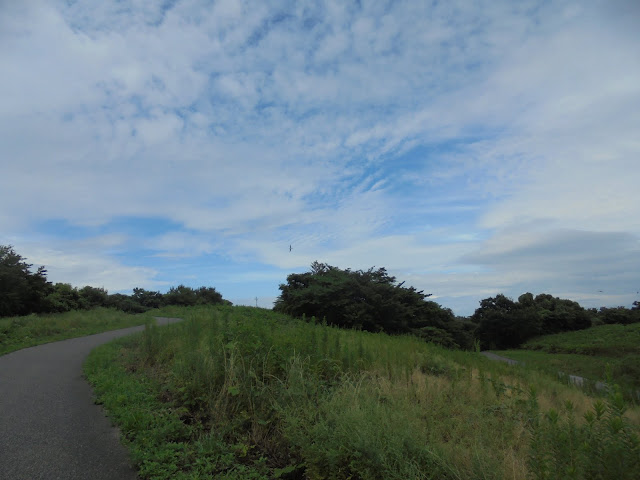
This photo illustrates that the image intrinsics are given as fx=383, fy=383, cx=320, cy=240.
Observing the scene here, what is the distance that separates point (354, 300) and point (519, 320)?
118 ft

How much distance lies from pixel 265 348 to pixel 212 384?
94 cm

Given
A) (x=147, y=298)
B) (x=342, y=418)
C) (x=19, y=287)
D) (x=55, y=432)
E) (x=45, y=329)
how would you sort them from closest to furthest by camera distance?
(x=342, y=418) → (x=55, y=432) → (x=45, y=329) → (x=19, y=287) → (x=147, y=298)

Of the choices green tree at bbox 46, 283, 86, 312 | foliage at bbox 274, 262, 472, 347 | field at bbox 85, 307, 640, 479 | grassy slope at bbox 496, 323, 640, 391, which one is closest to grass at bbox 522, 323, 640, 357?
grassy slope at bbox 496, 323, 640, 391

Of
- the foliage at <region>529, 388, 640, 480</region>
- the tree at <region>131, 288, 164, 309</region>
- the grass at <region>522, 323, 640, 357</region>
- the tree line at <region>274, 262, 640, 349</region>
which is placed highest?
the tree at <region>131, 288, 164, 309</region>

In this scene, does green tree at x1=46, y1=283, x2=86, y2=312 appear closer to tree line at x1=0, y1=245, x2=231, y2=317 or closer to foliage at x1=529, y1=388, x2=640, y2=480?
tree line at x1=0, y1=245, x2=231, y2=317

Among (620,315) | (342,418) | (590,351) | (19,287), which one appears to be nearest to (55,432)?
(342,418)

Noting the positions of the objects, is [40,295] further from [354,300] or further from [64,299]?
[354,300]

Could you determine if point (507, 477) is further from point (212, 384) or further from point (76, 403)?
point (76, 403)

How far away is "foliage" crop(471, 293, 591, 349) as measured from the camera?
158ft

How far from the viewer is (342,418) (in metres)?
3.97

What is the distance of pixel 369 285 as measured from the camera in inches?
854

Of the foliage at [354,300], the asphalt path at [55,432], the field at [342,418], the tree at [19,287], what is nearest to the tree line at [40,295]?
the tree at [19,287]

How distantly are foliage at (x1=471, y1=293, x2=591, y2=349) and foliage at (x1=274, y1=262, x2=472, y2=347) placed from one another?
2920 cm

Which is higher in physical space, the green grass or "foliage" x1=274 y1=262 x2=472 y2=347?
"foliage" x1=274 y1=262 x2=472 y2=347
